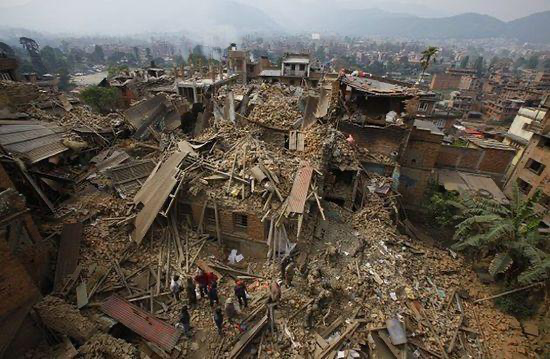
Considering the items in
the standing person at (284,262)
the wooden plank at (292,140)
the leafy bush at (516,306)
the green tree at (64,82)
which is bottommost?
the green tree at (64,82)

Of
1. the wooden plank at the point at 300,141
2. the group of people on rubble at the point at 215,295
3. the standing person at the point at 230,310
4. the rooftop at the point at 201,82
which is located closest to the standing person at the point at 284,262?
the group of people on rubble at the point at 215,295

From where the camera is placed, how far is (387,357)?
27.5 feet

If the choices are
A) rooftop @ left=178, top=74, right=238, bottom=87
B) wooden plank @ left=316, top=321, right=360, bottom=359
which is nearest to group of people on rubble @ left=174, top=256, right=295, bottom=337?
wooden plank @ left=316, top=321, right=360, bottom=359

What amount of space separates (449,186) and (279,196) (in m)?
13.2

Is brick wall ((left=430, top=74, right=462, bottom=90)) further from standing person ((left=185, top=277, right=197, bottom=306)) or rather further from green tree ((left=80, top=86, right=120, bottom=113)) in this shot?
standing person ((left=185, top=277, right=197, bottom=306))

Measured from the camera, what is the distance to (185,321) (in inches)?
328

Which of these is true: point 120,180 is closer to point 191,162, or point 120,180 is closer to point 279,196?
point 191,162

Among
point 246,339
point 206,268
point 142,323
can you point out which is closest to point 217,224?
point 206,268

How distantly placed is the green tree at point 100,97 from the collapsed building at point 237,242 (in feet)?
62.7

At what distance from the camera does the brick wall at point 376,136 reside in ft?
53.7

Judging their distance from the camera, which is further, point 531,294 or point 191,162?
point 191,162

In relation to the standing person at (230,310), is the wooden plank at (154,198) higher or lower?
higher

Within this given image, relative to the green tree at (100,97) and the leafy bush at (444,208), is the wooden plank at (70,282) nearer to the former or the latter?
the leafy bush at (444,208)

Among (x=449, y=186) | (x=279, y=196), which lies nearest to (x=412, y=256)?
(x=279, y=196)
